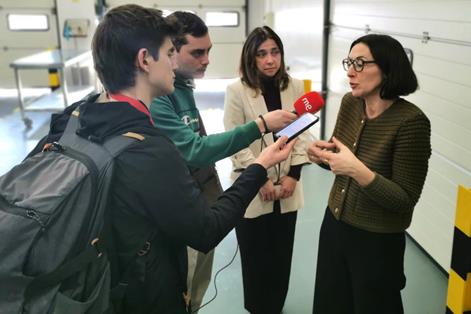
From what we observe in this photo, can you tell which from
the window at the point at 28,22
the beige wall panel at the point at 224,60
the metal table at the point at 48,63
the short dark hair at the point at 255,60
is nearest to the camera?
the short dark hair at the point at 255,60

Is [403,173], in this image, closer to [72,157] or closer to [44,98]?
[72,157]

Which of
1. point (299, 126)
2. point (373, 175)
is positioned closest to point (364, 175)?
point (373, 175)

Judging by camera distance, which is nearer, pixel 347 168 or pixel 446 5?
pixel 347 168

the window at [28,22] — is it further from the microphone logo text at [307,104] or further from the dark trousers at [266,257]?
the microphone logo text at [307,104]

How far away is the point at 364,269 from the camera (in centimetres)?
189

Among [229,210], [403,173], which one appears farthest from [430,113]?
[229,210]

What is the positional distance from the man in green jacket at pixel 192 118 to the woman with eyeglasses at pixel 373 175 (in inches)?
11.4

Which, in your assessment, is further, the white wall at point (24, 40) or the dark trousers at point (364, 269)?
the white wall at point (24, 40)

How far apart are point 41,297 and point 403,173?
4.26 ft

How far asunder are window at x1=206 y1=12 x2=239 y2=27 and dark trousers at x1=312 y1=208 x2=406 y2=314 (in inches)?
292

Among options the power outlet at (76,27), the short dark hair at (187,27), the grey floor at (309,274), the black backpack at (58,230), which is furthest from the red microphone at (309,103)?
the power outlet at (76,27)

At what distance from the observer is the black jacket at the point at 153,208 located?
1.23m

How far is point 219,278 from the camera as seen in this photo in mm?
3189

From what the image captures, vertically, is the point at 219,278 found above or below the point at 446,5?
below
